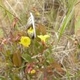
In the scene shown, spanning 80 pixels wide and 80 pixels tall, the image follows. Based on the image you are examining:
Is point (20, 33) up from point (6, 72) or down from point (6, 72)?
up

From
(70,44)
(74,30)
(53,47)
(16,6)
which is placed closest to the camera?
(53,47)

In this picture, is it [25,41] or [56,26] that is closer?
[25,41]

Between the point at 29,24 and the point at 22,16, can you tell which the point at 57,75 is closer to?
the point at 29,24

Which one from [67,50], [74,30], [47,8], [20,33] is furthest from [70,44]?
[47,8]

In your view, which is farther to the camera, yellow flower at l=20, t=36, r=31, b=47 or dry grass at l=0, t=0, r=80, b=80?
dry grass at l=0, t=0, r=80, b=80

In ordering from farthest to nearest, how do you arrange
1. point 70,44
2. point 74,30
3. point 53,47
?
point 74,30
point 70,44
point 53,47

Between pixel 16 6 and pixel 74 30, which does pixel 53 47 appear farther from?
pixel 16 6

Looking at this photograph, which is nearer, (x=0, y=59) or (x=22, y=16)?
(x=0, y=59)

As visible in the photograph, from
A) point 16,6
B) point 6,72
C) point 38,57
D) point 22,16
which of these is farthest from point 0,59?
point 16,6

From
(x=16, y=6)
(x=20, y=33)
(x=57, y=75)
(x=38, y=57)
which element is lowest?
(x=57, y=75)

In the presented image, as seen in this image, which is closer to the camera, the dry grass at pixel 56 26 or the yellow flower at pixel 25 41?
the yellow flower at pixel 25 41
